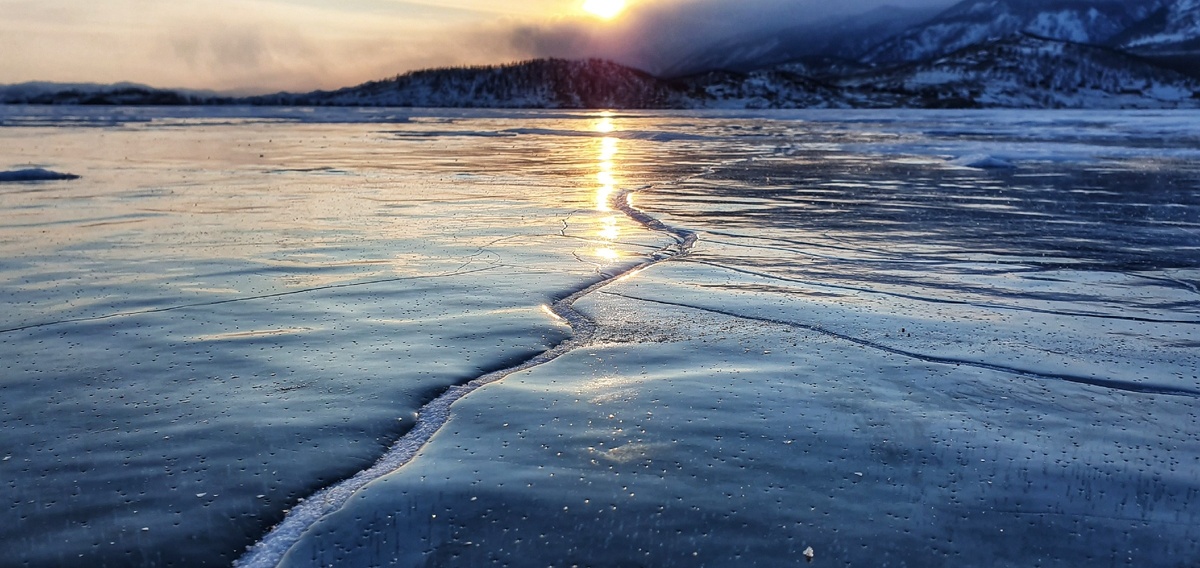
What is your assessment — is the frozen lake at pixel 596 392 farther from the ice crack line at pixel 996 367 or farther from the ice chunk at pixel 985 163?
the ice chunk at pixel 985 163

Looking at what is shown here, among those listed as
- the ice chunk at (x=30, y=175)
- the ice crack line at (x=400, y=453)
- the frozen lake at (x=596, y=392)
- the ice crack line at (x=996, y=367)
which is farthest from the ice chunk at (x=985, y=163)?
the ice chunk at (x=30, y=175)

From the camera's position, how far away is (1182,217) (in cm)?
1270

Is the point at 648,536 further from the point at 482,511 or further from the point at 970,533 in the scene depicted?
the point at 970,533

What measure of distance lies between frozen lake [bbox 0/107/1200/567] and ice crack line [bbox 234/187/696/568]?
0.02 meters

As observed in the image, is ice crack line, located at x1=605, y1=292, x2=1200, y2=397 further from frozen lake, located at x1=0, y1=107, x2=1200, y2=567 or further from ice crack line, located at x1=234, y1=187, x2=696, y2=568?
ice crack line, located at x1=234, y1=187, x2=696, y2=568

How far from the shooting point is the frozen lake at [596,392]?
3619 millimetres

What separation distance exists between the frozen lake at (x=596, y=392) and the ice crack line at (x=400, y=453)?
0.07 feet

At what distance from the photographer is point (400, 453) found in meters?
4.36

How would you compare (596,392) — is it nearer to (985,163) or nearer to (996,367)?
(996,367)

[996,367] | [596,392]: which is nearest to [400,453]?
[596,392]

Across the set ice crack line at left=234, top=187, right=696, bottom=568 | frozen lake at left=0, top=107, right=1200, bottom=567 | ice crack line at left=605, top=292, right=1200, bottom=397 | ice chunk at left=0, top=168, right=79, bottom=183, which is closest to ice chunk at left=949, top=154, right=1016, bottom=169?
frozen lake at left=0, top=107, right=1200, bottom=567

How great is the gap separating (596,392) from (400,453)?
1.29m

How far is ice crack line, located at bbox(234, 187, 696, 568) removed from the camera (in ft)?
11.4

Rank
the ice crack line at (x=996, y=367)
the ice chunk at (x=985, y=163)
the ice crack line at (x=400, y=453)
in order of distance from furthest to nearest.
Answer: the ice chunk at (x=985, y=163) → the ice crack line at (x=996, y=367) → the ice crack line at (x=400, y=453)
